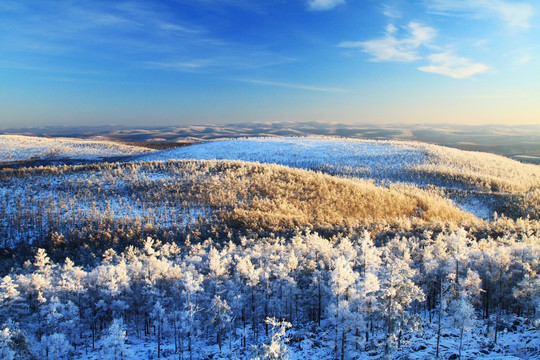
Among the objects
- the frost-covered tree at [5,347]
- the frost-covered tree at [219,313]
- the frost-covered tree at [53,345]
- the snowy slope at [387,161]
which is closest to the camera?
the frost-covered tree at [5,347]

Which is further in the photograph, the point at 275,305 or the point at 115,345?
the point at 275,305

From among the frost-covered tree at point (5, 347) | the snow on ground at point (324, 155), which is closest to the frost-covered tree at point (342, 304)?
the frost-covered tree at point (5, 347)

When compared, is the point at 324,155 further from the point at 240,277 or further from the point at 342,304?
the point at 342,304

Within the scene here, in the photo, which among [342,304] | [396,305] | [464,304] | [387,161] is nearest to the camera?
[396,305]

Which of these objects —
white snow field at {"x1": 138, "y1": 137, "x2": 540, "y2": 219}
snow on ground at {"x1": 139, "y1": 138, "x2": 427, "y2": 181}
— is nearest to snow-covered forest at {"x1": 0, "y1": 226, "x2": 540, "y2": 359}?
white snow field at {"x1": 138, "y1": 137, "x2": 540, "y2": 219}

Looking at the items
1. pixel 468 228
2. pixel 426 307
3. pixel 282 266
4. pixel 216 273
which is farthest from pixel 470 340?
pixel 468 228

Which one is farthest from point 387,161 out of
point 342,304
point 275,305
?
point 342,304

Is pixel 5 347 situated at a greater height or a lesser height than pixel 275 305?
greater

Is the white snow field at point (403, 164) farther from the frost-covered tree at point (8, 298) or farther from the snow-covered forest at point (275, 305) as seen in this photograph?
the frost-covered tree at point (8, 298)
